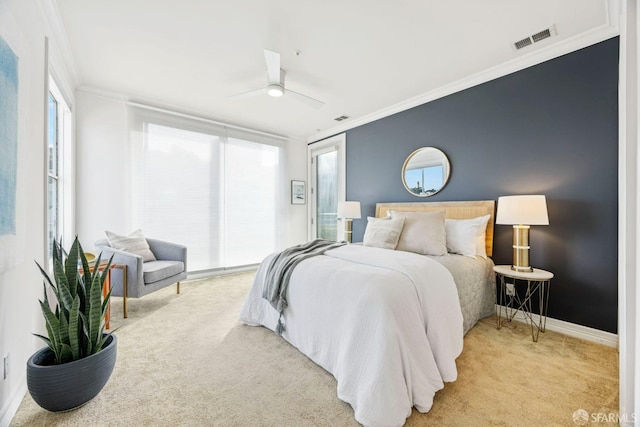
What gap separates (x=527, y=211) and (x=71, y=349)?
337cm

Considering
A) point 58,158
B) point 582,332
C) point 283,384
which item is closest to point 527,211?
point 582,332

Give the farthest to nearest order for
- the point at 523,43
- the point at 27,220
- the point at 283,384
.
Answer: the point at 523,43, the point at 283,384, the point at 27,220

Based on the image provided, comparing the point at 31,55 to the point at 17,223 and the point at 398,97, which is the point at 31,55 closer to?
the point at 17,223

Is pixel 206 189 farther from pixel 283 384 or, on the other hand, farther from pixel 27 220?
pixel 283 384

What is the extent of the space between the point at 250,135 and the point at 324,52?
258cm

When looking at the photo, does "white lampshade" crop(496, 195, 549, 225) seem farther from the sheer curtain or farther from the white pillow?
the sheer curtain

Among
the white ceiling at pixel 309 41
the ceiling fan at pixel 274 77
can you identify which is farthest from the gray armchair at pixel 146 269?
the ceiling fan at pixel 274 77

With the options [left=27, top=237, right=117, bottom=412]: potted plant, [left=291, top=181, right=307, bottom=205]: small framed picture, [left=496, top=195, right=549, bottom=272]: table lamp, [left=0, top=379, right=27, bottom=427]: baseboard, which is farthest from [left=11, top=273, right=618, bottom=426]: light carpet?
[left=291, top=181, right=307, bottom=205]: small framed picture

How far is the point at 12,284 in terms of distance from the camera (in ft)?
4.66

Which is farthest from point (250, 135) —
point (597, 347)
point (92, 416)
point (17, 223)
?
point (597, 347)

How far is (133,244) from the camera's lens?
10.4 ft

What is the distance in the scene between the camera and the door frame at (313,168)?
485cm

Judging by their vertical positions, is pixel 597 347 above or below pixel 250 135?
below

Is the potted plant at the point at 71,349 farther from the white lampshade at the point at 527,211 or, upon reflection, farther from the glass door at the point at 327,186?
the glass door at the point at 327,186
